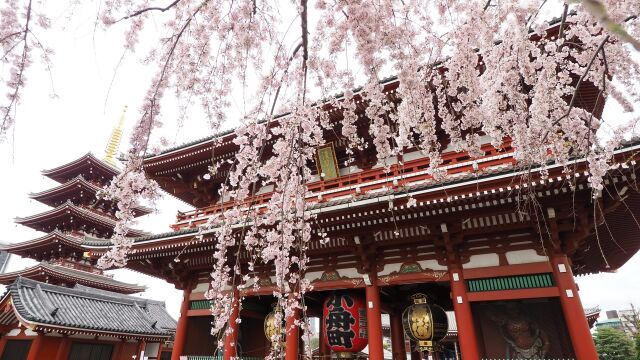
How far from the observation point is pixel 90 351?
12.6 m

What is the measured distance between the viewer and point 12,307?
12.2 m

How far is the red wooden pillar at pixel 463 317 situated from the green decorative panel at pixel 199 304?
5910 mm

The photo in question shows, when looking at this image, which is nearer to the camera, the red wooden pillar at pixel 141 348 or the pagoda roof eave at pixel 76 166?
the red wooden pillar at pixel 141 348

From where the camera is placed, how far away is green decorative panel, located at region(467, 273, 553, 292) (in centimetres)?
582

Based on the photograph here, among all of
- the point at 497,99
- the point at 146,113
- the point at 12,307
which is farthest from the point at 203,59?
the point at 12,307

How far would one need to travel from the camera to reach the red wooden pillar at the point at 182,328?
8.59 meters

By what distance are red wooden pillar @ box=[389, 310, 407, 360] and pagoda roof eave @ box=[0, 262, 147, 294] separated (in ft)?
55.5

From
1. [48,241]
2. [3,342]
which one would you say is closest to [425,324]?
[3,342]

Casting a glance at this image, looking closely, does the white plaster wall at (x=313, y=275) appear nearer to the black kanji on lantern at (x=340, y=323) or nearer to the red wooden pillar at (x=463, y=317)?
the black kanji on lantern at (x=340, y=323)

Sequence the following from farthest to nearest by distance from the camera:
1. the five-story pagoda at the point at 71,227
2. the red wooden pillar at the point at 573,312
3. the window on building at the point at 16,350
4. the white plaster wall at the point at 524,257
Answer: the five-story pagoda at the point at 71,227 < the window on building at the point at 16,350 < the white plaster wall at the point at 524,257 < the red wooden pillar at the point at 573,312

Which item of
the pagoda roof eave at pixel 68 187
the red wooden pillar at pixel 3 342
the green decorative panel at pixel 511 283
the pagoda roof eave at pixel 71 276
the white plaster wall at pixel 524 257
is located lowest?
the red wooden pillar at pixel 3 342

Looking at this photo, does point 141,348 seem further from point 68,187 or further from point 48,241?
point 68,187

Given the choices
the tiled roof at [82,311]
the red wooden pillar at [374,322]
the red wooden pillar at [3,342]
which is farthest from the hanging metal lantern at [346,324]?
the red wooden pillar at [3,342]

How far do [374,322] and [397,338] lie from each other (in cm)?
340
